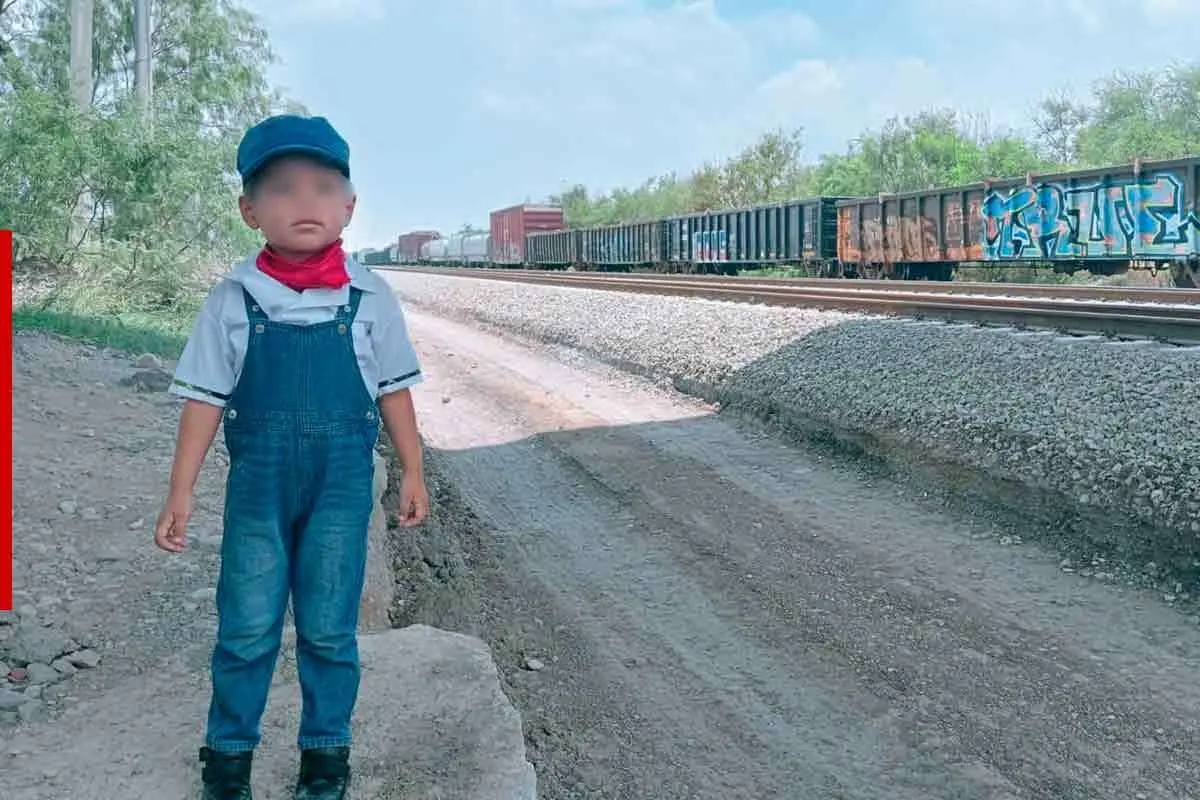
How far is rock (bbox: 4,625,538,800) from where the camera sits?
2.99m

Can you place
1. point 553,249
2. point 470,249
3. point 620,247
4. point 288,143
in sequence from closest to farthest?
point 288,143 < point 620,247 < point 553,249 < point 470,249

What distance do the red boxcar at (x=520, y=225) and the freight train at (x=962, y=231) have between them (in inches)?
495

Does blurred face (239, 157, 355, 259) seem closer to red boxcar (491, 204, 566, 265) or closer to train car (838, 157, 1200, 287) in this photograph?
train car (838, 157, 1200, 287)

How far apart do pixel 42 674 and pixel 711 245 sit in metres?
31.1

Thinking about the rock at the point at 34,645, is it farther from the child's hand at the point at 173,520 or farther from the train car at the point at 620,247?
the train car at the point at 620,247

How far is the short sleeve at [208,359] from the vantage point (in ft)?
8.77

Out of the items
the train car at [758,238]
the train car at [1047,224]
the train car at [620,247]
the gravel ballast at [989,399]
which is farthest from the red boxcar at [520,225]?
the gravel ballast at [989,399]

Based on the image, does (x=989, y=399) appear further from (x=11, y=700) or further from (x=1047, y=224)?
(x=1047, y=224)

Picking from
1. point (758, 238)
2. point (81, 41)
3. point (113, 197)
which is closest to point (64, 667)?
point (113, 197)

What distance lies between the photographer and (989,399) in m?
7.88

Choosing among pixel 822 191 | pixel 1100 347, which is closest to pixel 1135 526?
pixel 1100 347

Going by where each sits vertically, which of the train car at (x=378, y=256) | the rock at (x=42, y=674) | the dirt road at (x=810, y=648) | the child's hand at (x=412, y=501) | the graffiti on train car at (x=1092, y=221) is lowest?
the dirt road at (x=810, y=648)

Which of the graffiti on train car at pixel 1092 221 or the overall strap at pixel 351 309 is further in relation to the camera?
the graffiti on train car at pixel 1092 221

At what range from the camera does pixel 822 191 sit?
5000 centimetres
